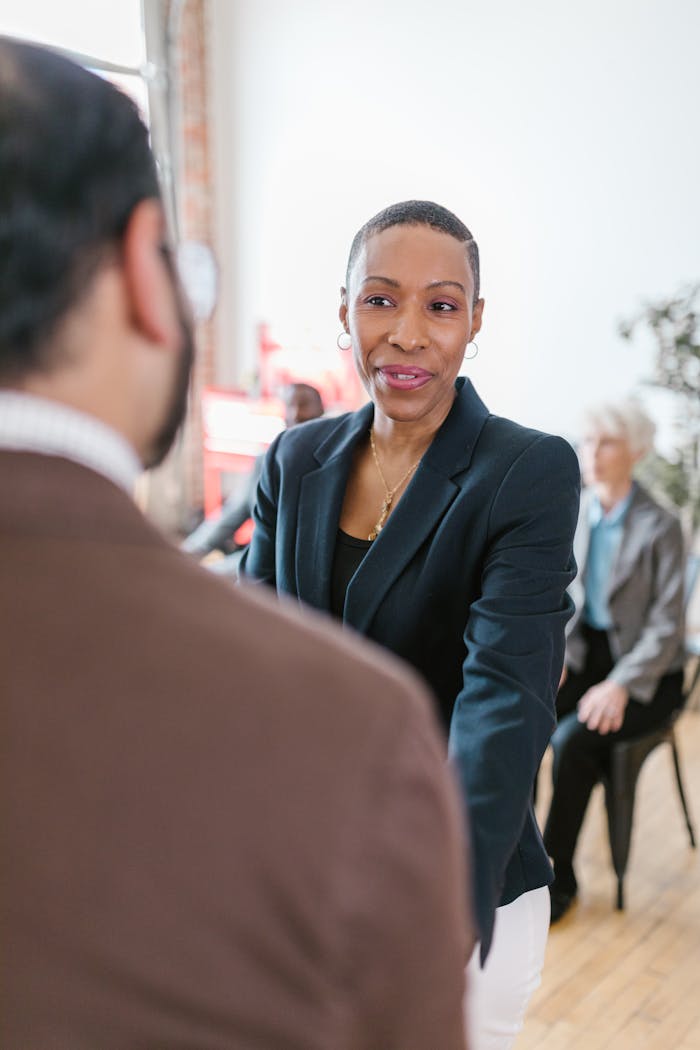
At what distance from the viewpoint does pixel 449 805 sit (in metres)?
0.56

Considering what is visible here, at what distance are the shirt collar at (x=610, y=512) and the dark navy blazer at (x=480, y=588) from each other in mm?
1919

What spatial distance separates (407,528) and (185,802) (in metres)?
0.78

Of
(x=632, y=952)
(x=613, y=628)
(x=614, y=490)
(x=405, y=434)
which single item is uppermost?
(x=405, y=434)

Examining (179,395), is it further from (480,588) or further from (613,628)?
(613,628)

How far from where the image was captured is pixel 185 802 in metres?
A: 0.52

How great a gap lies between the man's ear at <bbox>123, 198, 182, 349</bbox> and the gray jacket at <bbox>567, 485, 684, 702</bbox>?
2660mm

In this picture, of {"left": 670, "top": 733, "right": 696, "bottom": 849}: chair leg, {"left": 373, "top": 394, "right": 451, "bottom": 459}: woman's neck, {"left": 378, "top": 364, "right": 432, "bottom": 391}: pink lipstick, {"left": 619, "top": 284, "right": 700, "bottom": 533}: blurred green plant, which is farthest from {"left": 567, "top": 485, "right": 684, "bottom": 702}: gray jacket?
{"left": 378, "top": 364, "right": 432, "bottom": 391}: pink lipstick

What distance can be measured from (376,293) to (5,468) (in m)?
0.83

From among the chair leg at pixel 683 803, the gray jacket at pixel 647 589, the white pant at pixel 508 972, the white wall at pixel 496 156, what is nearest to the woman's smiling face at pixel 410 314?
the white pant at pixel 508 972

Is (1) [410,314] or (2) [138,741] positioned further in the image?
(1) [410,314]

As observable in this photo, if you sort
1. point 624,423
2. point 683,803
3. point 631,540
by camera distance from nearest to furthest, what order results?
point 631,540 < point 624,423 < point 683,803

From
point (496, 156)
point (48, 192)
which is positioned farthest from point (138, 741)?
point (496, 156)

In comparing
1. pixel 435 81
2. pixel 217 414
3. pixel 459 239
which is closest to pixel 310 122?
pixel 435 81

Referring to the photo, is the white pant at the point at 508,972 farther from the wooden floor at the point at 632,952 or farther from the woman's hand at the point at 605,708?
the woman's hand at the point at 605,708
